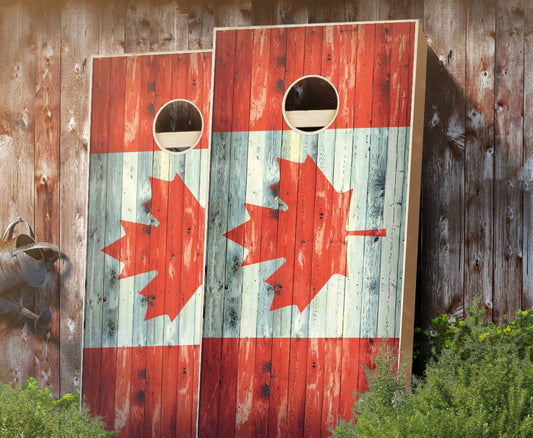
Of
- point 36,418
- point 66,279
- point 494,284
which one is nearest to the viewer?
point 36,418

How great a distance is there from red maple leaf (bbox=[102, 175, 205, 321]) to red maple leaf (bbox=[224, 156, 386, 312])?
414mm

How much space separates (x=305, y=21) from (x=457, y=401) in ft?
9.75

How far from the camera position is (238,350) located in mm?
4117

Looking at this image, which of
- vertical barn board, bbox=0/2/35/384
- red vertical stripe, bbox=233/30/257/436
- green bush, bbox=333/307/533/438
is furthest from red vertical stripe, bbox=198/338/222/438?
vertical barn board, bbox=0/2/35/384

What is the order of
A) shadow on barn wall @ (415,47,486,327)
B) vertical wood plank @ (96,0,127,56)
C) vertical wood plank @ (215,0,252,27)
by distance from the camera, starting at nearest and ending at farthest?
1. shadow on barn wall @ (415,47,486,327)
2. vertical wood plank @ (215,0,252,27)
3. vertical wood plank @ (96,0,127,56)

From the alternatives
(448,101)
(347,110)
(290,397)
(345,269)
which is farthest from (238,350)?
(448,101)

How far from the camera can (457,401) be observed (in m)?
3.03

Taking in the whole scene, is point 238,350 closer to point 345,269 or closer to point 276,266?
point 276,266

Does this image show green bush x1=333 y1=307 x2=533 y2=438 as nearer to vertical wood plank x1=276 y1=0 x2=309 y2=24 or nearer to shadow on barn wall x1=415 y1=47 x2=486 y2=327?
shadow on barn wall x1=415 y1=47 x2=486 y2=327

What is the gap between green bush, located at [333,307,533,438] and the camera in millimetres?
2830

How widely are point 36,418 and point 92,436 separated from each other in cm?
29

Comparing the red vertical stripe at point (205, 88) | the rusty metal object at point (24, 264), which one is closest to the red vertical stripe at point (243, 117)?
the red vertical stripe at point (205, 88)

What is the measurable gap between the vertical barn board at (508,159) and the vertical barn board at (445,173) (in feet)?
0.75

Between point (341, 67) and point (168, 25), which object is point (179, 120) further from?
point (341, 67)
